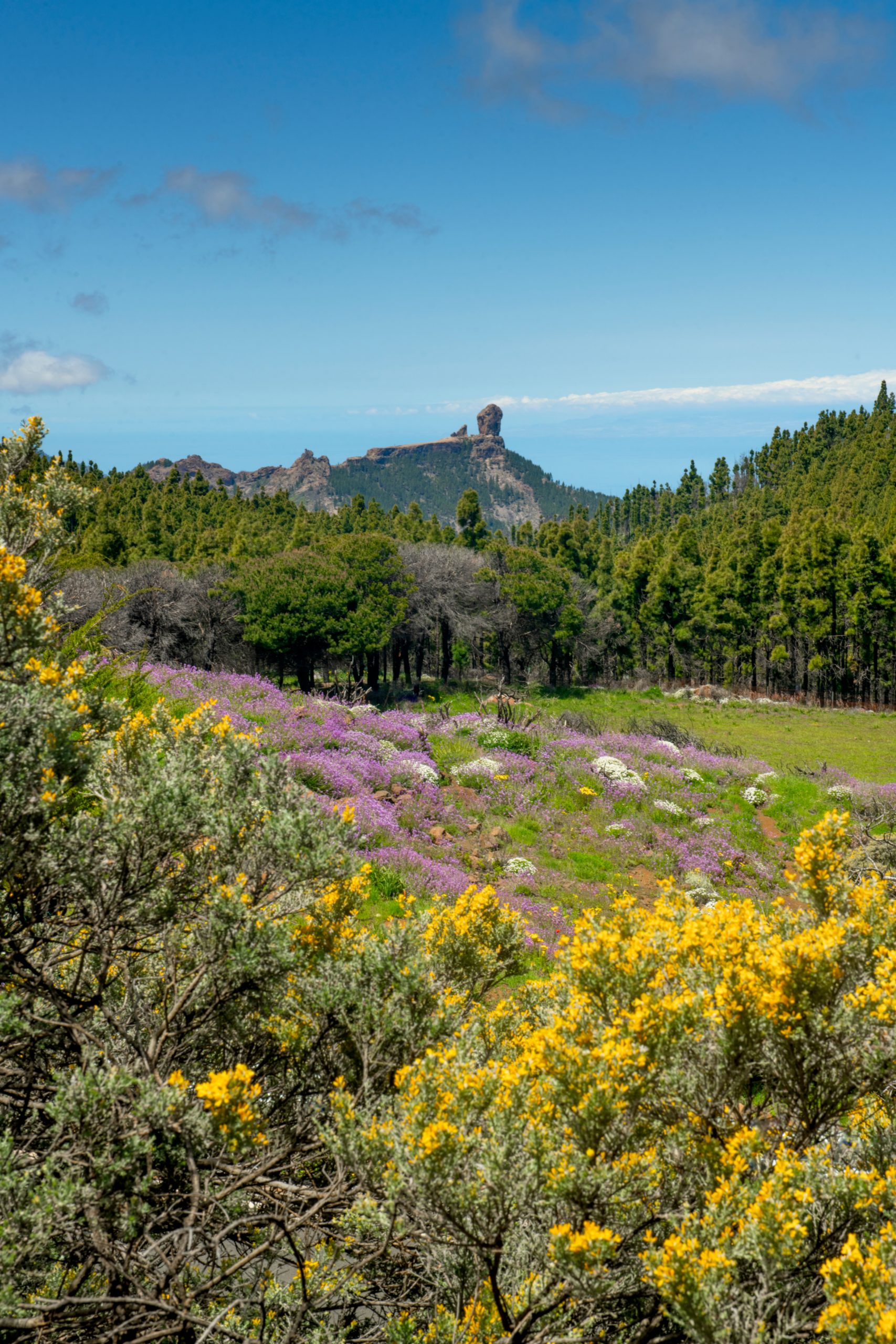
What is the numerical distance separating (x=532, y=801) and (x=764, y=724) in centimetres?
2550

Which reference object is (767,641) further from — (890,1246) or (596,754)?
(890,1246)

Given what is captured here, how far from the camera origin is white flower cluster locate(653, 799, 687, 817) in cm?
2152

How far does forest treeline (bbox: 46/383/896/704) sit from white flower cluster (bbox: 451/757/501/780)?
1606 centimetres

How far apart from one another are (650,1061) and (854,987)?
1229mm

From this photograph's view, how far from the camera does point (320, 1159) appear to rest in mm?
5074

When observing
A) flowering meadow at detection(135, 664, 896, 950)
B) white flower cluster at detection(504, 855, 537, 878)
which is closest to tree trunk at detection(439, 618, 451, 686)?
flowering meadow at detection(135, 664, 896, 950)

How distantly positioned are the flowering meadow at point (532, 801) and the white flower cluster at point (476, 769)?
0.17 feet

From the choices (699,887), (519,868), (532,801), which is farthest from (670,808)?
(519,868)

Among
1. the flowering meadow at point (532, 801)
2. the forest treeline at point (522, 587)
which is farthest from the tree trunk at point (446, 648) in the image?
the flowering meadow at point (532, 801)

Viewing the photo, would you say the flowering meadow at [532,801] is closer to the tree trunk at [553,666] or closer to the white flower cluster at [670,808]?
the white flower cluster at [670,808]

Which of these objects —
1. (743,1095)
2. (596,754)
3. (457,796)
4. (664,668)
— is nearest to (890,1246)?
(743,1095)

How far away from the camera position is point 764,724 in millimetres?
41656

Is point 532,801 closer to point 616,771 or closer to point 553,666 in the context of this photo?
point 616,771

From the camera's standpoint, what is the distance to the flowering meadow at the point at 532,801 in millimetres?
16031
